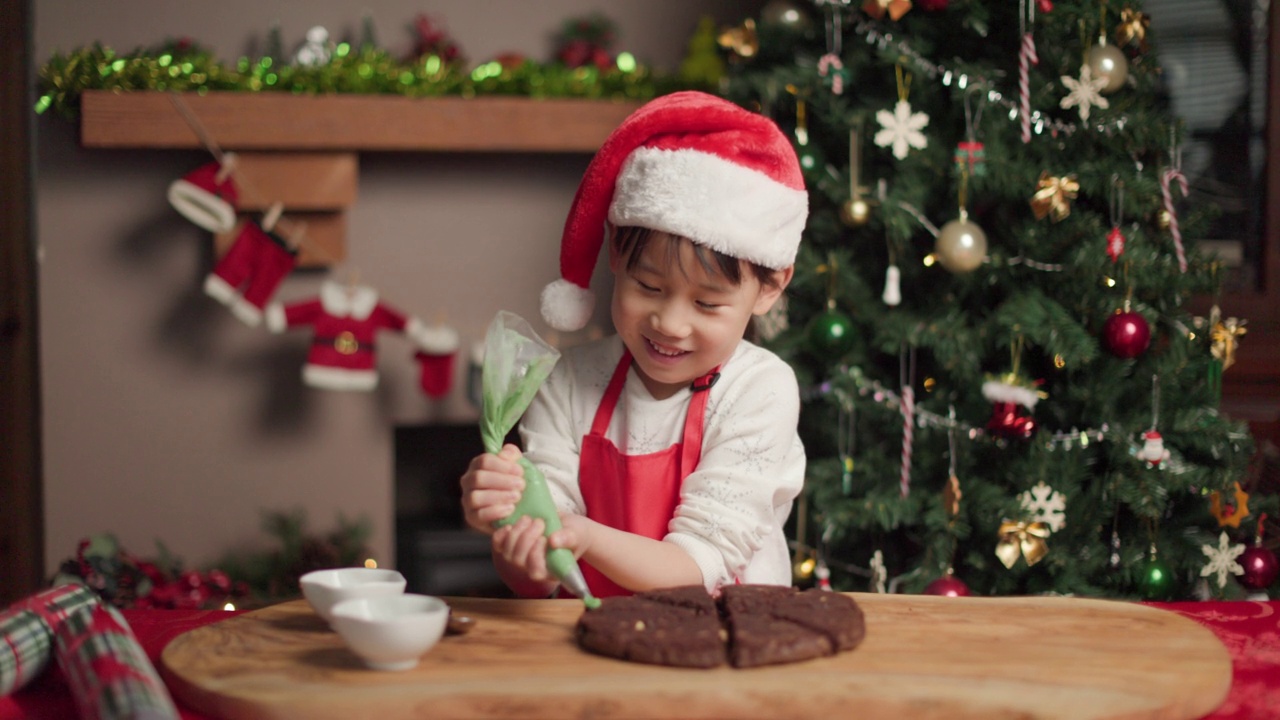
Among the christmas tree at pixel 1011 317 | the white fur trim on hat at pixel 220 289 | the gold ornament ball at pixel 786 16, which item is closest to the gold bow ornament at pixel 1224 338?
the christmas tree at pixel 1011 317

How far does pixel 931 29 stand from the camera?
2.36m

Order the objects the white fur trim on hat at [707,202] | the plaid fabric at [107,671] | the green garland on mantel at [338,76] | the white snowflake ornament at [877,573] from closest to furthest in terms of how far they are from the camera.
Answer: the plaid fabric at [107,671]
the white fur trim on hat at [707,202]
the white snowflake ornament at [877,573]
the green garland on mantel at [338,76]

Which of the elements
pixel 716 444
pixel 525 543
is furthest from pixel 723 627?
pixel 716 444

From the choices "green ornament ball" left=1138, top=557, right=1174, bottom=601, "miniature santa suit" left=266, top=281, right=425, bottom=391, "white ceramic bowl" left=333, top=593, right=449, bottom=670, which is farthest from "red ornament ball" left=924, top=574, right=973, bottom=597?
"miniature santa suit" left=266, top=281, right=425, bottom=391

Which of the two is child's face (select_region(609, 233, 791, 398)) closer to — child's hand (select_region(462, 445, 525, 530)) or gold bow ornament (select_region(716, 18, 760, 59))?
child's hand (select_region(462, 445, 525, 530))

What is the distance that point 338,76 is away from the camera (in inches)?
110

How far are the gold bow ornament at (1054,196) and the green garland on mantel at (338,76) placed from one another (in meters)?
1.04

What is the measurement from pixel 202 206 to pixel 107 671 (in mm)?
2022

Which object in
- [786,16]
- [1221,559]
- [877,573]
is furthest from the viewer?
[786,16]

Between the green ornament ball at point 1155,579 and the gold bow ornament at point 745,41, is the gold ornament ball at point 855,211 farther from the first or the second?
the green ornament ball at point 1155,579

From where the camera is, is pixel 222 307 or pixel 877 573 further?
pixel 222 307

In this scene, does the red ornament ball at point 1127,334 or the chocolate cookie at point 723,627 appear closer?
the chocolate cookie at point 723,627

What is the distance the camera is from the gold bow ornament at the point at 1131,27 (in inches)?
87.9

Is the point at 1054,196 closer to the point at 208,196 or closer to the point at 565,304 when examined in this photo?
the point at 565,304
